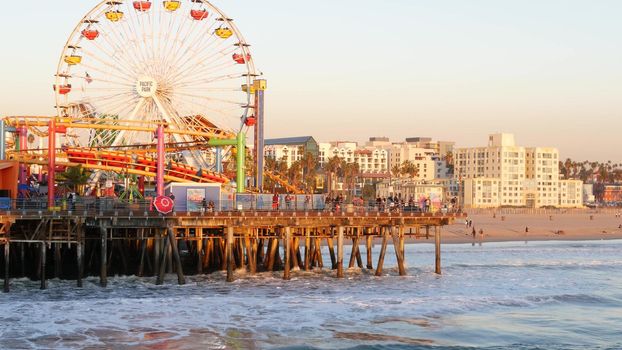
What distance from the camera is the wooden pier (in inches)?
1772

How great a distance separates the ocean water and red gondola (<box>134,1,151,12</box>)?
2451 cm

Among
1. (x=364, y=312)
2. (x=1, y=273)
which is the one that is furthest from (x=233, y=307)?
(x=1, y=273)

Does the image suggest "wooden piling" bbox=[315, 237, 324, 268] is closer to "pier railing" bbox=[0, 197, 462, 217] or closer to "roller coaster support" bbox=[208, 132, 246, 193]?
"pier railing" bbox=[0, 197, 462, 217]

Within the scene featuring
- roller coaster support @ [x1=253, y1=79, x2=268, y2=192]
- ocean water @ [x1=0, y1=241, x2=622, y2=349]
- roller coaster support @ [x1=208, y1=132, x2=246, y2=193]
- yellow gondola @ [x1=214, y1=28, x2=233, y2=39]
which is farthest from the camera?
roller coaster support @ [x1=253, y1=79, x2=268, y2=192]

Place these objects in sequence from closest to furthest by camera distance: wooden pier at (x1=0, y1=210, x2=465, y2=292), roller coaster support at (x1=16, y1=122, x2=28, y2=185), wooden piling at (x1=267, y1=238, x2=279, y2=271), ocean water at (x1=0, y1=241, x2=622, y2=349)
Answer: ocean water at (x1=0, y1=241, x2=622, y2=349) < wooden pier at (x1=0, y1=210, x2=465, y2=292) < wooden piling at (x1=267, y1=238, x2=279, y2=271) < roller coaster support at (x1=16, y1=122, x2=28, y2=185)

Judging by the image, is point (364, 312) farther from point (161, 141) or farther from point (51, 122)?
point (51, 122)

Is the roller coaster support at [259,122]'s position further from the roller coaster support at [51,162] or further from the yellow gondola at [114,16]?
the roller coaster support at [51,162]

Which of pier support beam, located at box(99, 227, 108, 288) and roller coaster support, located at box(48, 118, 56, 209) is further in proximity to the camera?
roller coaster support, located at box(48, 118, 56, 209)

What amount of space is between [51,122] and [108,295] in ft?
40.9

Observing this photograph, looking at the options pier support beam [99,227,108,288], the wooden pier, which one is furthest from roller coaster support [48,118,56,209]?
pier support beam [99,227,108,288]

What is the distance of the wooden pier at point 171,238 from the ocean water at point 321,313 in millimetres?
1460

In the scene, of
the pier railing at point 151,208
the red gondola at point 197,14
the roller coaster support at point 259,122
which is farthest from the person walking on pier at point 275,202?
the red gondola at point 197,14

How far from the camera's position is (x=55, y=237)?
45.3m

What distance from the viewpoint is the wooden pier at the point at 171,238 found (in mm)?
45000
